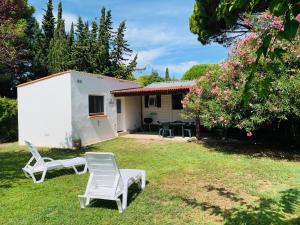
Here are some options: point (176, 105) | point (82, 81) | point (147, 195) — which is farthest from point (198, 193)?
point (176, 105)

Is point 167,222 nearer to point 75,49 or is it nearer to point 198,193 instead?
point 198,193

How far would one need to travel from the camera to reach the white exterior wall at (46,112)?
47.7 feet

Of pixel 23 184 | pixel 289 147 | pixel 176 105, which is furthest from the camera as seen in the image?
pixel 176 105

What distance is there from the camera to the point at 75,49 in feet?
94.9

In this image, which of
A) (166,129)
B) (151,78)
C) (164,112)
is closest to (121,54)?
(151,78)

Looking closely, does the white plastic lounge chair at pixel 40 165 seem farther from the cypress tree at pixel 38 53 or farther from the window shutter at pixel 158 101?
the cypress tree at pixel 38 53

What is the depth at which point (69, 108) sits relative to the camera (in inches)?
567

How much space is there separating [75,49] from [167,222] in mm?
26360

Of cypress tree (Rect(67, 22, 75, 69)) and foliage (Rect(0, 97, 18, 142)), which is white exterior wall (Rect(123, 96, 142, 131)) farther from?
cypress tree (Rect(67, 22, 75, 69))

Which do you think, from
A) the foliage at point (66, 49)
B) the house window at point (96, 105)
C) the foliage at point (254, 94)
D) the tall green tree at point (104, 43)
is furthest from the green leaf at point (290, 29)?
the tall green tree at point (104, 43)

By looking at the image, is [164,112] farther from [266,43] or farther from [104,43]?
[266,43]

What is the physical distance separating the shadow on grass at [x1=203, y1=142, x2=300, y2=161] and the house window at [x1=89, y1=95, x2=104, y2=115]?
21.1 ft

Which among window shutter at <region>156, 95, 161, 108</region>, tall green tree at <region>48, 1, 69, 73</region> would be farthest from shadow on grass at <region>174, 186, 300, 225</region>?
tall green tree at <region>48, 1, 69, 73</region>

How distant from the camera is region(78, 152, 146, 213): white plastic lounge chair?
589cm
